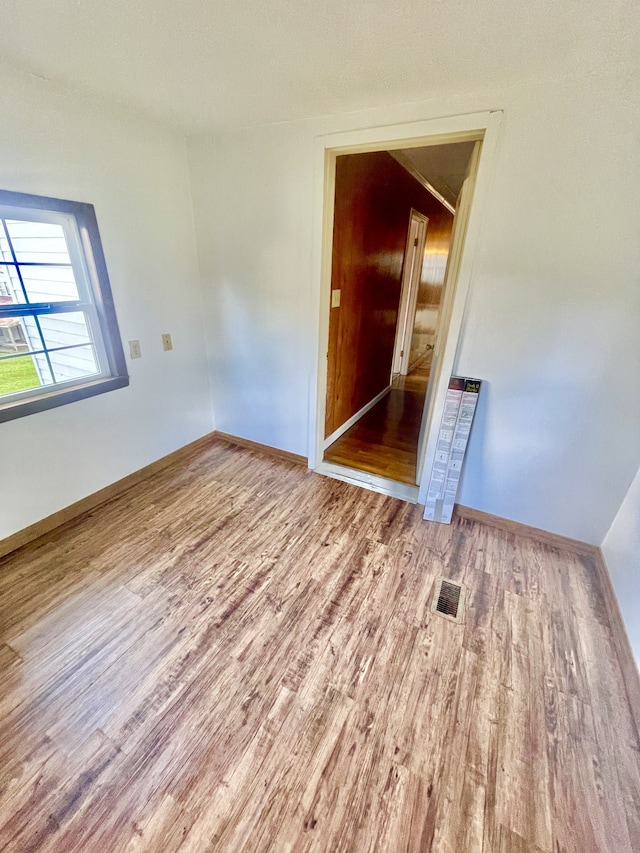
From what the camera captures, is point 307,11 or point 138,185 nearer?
point 307,11

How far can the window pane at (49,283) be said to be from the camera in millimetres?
1798

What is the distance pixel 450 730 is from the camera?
123 centimetres

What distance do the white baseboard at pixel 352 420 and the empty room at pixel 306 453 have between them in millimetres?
365

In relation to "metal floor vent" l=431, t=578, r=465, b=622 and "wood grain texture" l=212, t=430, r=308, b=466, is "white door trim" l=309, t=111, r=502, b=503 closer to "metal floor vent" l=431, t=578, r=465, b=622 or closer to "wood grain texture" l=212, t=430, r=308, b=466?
"wood grain texture" l=212, t=430, r=308, b=466

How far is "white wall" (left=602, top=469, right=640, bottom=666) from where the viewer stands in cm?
150

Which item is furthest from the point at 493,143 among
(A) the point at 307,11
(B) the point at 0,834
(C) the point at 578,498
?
(B) the point at 0,834

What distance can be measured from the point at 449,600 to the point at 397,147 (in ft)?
7.84

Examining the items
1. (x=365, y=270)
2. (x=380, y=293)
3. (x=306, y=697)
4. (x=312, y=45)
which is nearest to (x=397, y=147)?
(x=312, y=45)

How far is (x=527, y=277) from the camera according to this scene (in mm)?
1715

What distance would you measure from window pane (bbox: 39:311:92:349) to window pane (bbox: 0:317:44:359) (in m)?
0.04

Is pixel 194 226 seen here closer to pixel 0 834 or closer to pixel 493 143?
pixel 493 143

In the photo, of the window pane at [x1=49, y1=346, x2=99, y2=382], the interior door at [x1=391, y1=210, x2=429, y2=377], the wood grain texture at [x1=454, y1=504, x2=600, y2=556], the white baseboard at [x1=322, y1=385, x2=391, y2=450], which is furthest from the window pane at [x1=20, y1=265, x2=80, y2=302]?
the interior door at [x1=391, y1=210, x2=429, y2=377]

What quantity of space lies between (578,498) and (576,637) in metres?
0.74

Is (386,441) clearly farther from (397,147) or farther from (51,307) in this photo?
(51,307)
